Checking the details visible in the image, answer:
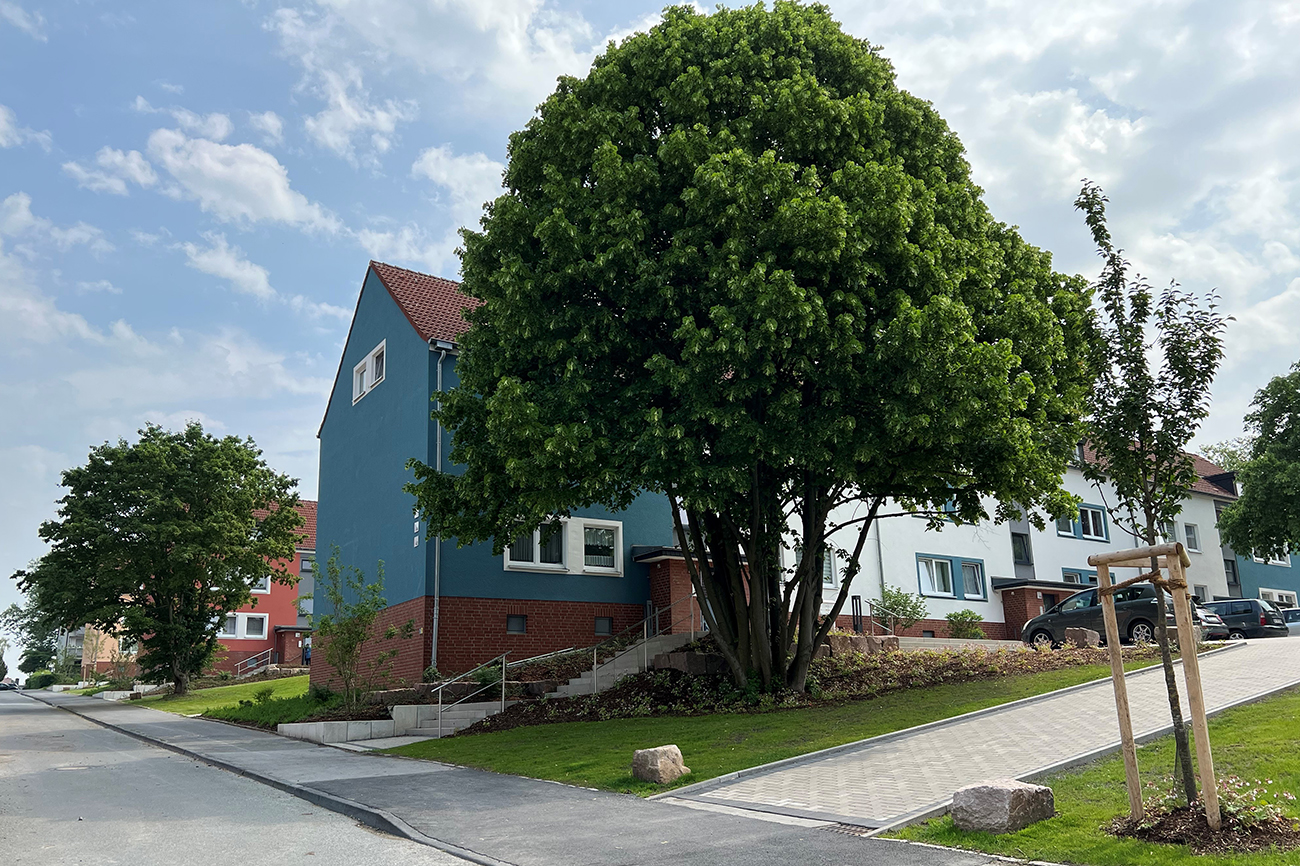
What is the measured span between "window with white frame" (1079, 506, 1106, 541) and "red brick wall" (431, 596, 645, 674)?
86.3 ft

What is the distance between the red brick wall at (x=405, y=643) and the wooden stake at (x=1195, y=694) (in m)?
17.6

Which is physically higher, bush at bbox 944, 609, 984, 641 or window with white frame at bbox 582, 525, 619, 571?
window with white frame at bbox 582, 525, 619, 571

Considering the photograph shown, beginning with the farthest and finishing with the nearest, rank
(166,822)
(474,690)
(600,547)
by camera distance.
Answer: (600,547)
(474,690)
(166,822)

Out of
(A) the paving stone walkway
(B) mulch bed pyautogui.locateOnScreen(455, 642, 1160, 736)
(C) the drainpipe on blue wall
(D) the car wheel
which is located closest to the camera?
(A) the paving stone walkway

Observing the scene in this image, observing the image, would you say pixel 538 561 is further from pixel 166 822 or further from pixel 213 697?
pixel 213 697

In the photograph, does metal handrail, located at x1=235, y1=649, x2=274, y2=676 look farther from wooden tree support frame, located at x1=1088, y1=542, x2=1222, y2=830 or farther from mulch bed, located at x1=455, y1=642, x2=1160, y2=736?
wooden tree support frame, located at x1=1088, y1=542, x2=1222, y2=830

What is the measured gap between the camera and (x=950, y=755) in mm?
10781

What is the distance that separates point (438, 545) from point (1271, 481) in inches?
1302

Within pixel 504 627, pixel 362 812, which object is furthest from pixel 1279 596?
pixel 362 812

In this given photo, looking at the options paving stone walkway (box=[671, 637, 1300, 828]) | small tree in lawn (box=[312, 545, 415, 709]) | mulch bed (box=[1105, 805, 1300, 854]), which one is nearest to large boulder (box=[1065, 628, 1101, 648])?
paving stone walkway (box=[671, 637, 1300, 828])

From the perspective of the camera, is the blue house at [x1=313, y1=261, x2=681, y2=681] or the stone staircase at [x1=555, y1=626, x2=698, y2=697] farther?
the blue house at [x1=313, y1=261, x2=681, y2=681]

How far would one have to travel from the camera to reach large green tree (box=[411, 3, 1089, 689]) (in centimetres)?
1391

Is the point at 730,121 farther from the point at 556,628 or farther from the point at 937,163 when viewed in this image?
the point at 556,628

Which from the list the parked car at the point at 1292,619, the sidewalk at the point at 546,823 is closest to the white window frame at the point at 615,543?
the sidewalk at the point at 546,823
